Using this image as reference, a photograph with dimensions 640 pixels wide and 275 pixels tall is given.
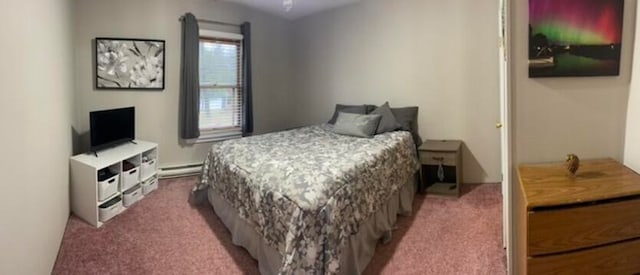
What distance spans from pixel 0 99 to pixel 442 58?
374cm

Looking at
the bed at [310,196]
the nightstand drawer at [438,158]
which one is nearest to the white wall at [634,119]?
the bed at [310,196]

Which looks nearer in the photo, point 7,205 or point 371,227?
point 7,205

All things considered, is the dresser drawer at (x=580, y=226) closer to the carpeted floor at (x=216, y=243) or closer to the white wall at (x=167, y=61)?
the carpeted floor at (x=216, y=243)

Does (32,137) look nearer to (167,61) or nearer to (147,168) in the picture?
(147,168)

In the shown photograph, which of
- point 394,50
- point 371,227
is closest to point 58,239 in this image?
point 371,227

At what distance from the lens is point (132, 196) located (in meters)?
3.57

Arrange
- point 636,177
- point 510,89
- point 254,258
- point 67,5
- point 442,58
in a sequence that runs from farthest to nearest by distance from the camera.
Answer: point 442,58 → point 67,5 → point 254,258 → point 510,89 → point 636,177

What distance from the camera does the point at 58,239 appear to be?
2607mm

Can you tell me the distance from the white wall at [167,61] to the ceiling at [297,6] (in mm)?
166

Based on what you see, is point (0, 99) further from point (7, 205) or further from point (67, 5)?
point (67, 5)

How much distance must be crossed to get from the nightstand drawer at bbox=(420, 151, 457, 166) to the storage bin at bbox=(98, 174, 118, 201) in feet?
9.69

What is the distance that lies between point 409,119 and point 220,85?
258cm

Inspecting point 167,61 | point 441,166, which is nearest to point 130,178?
point 167,61

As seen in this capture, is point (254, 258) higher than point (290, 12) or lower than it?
lower
